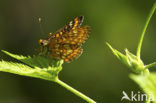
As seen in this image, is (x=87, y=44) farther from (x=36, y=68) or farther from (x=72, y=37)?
(x=36, y=68)

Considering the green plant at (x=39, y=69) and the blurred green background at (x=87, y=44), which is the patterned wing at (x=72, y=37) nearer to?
the green plant at (x=39, y=69)

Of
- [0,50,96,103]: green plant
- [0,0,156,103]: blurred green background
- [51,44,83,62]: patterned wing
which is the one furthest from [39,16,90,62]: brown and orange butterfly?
[0,0,156,103]: blurred green background

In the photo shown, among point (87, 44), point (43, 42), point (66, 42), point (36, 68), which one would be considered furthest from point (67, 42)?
point (87, 44)

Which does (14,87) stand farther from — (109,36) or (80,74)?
(109,36)

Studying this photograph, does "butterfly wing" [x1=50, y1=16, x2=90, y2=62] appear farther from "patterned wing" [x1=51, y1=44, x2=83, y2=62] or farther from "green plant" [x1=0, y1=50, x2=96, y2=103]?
"green plant" [x1=0, y1=50, x2=96, y2=103]

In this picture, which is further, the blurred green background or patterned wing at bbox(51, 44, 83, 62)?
the blurred green background

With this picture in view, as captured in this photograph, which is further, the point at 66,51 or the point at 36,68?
the point at 66,51

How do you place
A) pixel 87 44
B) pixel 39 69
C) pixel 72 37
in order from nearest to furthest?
pixel 39 69, pixel 72 37, pixel 87 44

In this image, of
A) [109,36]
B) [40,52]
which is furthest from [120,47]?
[40,52]

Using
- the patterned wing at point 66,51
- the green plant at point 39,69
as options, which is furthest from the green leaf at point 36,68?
the patterned wing at point 66,51
